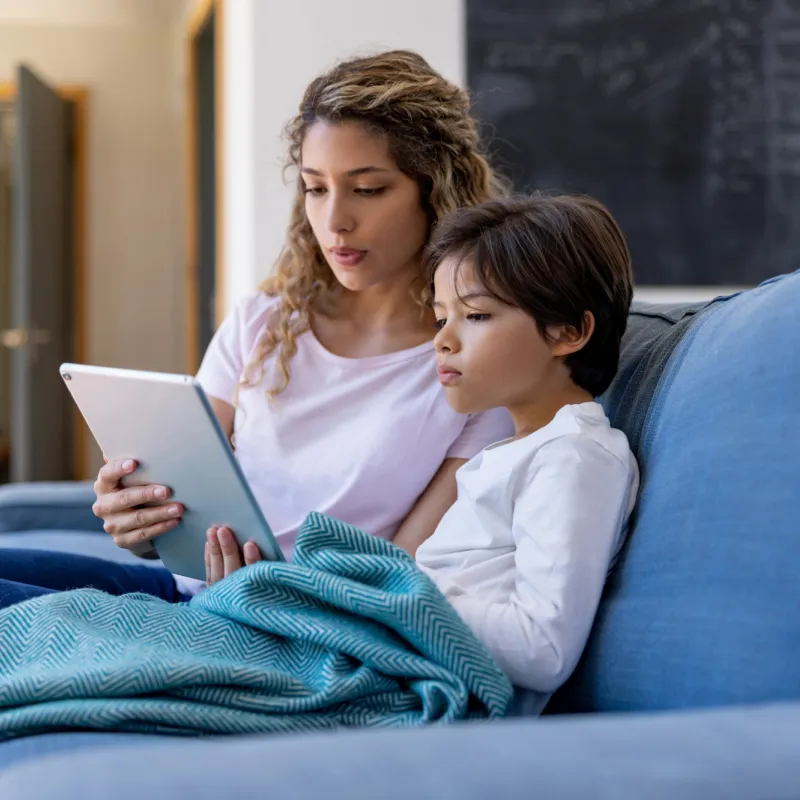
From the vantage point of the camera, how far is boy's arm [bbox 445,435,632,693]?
3.33ft

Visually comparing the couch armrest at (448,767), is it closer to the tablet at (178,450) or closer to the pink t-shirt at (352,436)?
Result: the tablet at (178,450)

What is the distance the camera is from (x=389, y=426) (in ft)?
4.98

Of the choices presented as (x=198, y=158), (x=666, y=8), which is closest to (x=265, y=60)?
(x=666, y=8)

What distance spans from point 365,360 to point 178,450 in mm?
417

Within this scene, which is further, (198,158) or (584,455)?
(198,158)

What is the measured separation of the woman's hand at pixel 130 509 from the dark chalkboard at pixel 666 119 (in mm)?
2529

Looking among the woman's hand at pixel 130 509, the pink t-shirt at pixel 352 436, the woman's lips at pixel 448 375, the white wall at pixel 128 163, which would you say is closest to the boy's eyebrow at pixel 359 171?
the pink t-shirt at pixel 352 436

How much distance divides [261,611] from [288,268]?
2.48 ft

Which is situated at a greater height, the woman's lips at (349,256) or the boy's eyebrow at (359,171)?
the boy's eyebrow at (359,171)

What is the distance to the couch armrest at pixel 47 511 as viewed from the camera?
2.06 meters

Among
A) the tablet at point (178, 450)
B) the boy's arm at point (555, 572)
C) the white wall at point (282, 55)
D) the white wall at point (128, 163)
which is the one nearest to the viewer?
the boy's arm at point (555, 572)

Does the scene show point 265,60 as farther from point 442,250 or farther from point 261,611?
point 261,611

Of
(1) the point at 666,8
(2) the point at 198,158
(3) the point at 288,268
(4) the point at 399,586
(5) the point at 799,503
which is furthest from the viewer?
(2) the point at 198,158

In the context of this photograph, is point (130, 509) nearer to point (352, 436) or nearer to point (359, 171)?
point (352, 436)
